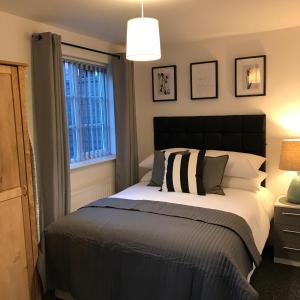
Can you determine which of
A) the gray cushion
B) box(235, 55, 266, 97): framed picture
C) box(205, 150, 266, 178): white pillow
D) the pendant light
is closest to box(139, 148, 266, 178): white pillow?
box(205, 150, 266, 178): white pillow

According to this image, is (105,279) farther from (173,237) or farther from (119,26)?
(119,26)

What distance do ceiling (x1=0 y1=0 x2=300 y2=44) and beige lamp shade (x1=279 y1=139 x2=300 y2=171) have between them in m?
1.14

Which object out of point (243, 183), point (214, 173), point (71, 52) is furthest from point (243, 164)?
point (71, 52)

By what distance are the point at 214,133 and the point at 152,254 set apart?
78.3 inches

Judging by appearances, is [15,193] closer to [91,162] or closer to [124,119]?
[91,162]

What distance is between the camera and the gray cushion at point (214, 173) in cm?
299

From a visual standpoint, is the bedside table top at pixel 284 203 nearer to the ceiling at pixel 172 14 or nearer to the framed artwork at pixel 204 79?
the framed artwork at pixel 204 79

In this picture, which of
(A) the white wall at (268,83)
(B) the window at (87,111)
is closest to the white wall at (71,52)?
(B) the window at (87,111)

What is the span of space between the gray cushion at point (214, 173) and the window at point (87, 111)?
136cm

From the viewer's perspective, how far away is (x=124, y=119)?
3.78 meters

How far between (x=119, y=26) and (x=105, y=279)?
7.33ft

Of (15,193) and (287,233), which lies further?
(287,233)

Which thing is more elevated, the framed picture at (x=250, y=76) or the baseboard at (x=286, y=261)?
the framed picture at (x=250, y=76)

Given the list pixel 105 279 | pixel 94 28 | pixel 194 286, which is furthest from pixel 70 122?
pixel 194 286
